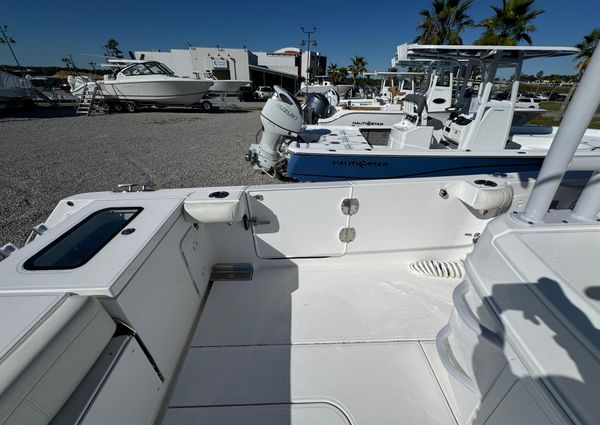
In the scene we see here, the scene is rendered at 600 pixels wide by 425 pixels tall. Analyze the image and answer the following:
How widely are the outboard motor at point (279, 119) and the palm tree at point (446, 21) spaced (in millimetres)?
17507

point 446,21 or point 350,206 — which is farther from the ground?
point 446,21

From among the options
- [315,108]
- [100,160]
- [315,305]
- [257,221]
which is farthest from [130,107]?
[315,305]

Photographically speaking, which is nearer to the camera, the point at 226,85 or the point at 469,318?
the point at 469,318

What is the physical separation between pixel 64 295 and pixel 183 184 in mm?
4144

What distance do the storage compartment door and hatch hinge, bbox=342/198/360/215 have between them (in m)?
0.02

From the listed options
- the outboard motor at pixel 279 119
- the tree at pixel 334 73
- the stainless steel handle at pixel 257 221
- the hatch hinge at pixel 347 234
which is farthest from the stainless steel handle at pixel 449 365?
the tree at pixel 334 73

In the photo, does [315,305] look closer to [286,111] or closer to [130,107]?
[286,111]

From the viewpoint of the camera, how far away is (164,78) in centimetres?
1174

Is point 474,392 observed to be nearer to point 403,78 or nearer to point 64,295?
point 64,295

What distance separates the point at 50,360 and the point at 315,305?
4.19 feet

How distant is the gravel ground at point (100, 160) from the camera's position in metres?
4.09

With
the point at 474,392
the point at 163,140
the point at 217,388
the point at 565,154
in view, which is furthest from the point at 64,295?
the point at 163,140

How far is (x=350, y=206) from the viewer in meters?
1.79

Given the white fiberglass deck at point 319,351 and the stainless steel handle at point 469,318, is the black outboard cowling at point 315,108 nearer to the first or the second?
the white fiberglass deck at point 319,351
